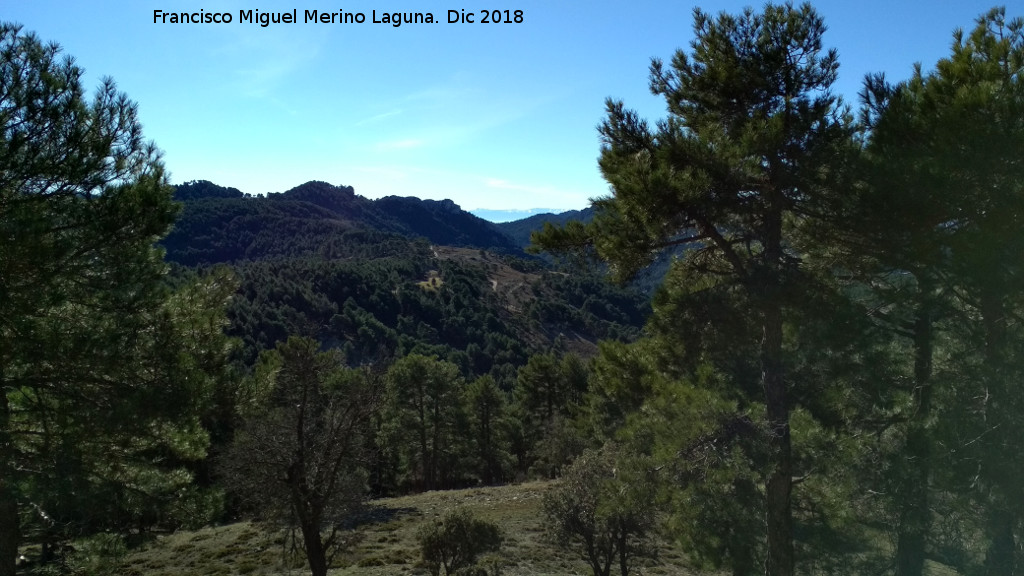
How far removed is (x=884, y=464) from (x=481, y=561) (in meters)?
10.3

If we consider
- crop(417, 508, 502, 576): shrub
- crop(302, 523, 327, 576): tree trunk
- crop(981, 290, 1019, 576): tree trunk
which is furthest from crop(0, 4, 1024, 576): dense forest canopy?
crop(417, 508, 502, 576): shrub

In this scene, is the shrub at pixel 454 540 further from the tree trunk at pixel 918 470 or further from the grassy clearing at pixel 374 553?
the tree trunk at pixel 918 470

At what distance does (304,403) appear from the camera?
10914mm

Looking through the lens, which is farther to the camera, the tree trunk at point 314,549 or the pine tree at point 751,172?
the tree trunk at point 314,549

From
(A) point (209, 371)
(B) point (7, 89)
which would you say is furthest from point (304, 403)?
(B) point (7, 89)

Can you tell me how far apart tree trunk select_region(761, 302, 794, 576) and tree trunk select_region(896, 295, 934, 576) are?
139 centimetres

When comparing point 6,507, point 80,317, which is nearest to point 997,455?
point 80,317

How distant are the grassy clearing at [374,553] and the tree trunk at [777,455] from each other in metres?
8.23

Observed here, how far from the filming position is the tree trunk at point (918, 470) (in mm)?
6887

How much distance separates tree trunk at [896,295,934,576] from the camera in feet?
22.6

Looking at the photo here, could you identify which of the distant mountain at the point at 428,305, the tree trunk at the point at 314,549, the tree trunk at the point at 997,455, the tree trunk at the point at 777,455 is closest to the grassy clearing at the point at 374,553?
the tree trunk at the point at 314,549

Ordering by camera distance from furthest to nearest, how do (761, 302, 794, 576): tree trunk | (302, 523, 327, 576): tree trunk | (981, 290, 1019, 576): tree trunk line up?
(302, 523, 327, 576): tree trunk < (761, 302, 794, 576): tree trunk < (981, 290, 1019, 576): tree trunk

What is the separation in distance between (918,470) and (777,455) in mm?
1726

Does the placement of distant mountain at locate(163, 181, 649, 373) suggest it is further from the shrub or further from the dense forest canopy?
the dense forest canopy
